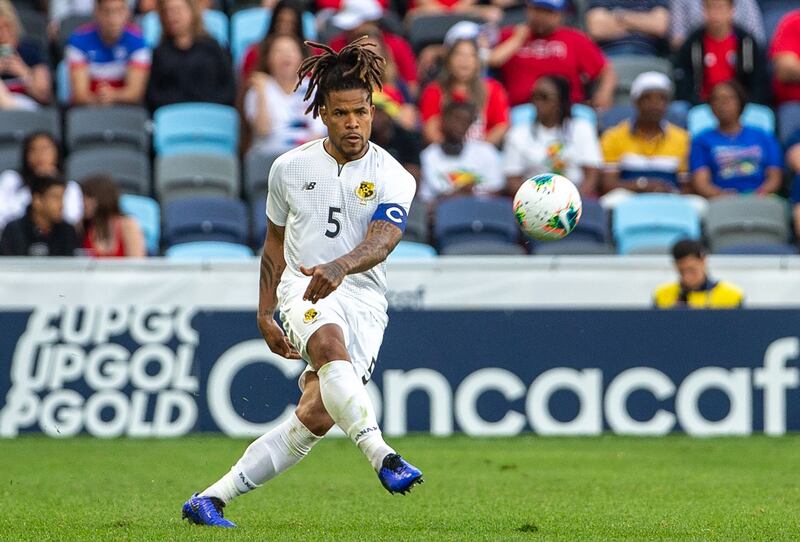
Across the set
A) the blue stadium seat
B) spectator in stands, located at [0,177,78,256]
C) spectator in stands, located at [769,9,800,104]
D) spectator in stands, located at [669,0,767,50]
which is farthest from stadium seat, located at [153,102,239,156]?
spectator in stands, located at [769,9,800,104]

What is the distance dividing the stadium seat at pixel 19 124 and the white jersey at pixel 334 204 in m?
8.79

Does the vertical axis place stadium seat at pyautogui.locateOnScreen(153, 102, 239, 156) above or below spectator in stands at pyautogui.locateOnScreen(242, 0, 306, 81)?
below

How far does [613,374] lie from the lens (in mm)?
12797

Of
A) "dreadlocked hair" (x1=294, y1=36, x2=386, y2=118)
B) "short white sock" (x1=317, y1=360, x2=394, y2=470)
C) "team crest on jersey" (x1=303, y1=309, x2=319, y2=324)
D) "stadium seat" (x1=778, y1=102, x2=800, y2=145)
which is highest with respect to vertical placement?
"dreadlocked hair" (x1=294, y1=36, x2=386, y2=118)

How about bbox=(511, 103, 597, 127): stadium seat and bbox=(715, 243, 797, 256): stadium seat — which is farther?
bbox=(511, 103, 597, 127): stadium seat

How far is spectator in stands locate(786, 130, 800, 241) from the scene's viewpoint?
47.8 ft

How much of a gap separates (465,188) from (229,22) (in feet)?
12.9

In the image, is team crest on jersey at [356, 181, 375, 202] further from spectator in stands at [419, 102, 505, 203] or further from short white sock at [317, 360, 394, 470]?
spectator in stands at [419, 102, 505, 203]

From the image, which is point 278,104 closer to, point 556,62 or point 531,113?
point 531,113

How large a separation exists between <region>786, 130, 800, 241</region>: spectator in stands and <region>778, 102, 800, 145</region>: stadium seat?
0.12 metres

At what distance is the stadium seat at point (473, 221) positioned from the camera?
14461 mm

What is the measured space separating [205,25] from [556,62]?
3.77m

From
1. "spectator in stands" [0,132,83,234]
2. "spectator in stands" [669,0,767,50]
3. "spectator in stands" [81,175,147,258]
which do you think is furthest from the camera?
"spectator in stands" [669,0,767,50]

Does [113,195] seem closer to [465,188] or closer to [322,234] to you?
[465,188]
